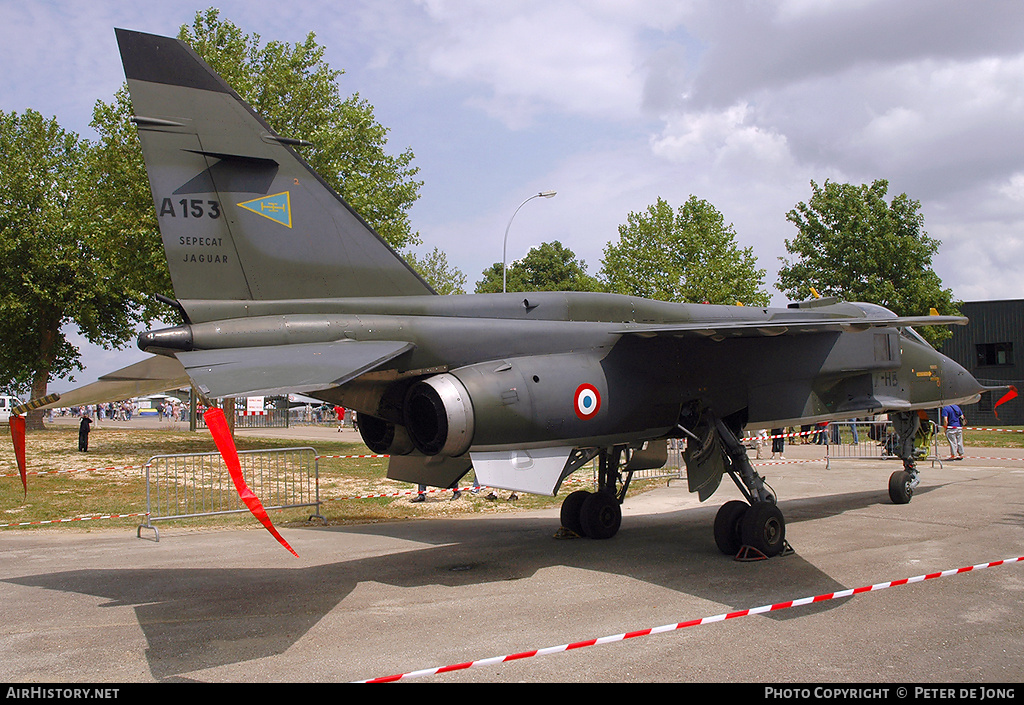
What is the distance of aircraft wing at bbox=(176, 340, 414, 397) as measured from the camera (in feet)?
17.5

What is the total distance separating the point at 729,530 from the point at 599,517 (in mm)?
1920

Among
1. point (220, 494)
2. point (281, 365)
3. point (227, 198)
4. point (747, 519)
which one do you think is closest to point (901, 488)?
point (747, 519)

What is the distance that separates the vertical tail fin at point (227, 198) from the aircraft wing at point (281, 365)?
91cm

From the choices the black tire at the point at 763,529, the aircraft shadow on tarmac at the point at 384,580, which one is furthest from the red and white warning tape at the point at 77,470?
the black tire at the point at 763,529

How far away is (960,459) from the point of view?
21.1m

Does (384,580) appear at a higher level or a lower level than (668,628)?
lower

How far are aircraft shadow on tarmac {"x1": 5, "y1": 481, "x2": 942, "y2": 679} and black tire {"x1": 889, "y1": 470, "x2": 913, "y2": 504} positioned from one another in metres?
4.12

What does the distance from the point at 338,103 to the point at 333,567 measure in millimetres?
21796

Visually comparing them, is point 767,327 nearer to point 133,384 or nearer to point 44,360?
point 133,384

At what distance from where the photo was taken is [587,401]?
7.88 m

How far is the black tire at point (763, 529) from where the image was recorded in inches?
330

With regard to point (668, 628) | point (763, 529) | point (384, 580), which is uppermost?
point (763, 529)
